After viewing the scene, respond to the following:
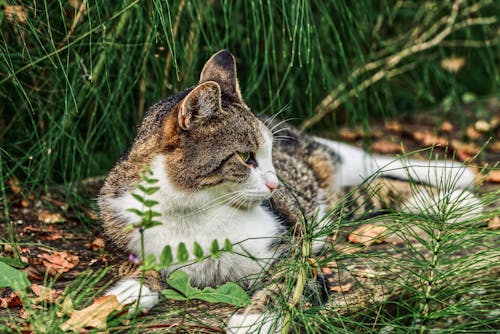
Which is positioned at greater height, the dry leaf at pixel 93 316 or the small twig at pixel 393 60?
the small twig at pixel 393 60

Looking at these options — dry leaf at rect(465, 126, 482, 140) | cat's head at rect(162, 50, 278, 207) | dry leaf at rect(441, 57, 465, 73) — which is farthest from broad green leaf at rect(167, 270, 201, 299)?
dry leaf at rect(441, 57, 465, 73)

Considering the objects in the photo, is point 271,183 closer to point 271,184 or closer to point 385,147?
point 271,184

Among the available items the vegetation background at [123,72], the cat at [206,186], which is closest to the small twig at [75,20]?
the vegetation background at [123,72]

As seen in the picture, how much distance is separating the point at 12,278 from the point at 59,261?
78 centimetres

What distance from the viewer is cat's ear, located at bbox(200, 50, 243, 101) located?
2.96 meters

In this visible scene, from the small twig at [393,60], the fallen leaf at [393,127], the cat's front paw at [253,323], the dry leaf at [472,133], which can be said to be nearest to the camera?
the cat's front paw at [253,323]

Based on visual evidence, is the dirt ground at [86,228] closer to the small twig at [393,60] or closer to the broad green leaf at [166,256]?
the small twig at [393,60]

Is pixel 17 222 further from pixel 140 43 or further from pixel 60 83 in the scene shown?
pixel 140 43

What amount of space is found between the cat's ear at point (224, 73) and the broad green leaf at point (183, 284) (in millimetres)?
874

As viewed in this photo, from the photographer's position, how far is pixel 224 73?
2.98 m

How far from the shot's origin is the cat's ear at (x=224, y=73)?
9.73 feet

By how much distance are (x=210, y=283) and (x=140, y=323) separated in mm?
415

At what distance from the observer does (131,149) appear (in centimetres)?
293

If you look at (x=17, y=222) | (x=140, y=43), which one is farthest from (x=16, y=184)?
(x=140, y=43)
